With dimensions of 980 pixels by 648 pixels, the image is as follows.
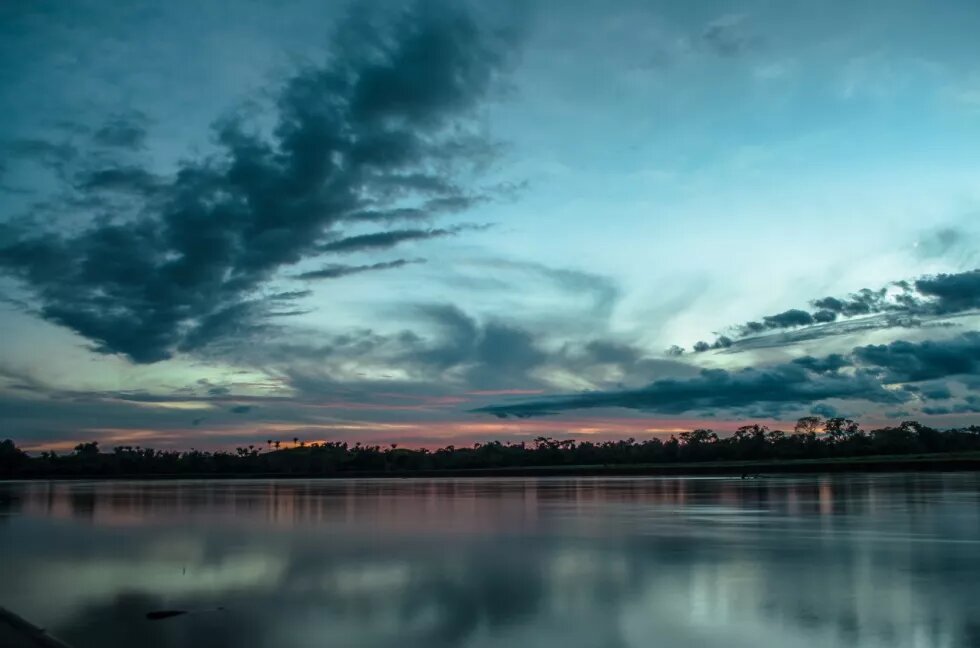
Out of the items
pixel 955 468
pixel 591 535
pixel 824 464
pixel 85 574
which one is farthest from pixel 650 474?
pixel 85 574

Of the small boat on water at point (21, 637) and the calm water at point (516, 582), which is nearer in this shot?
the small boat on water at point (21, 637)

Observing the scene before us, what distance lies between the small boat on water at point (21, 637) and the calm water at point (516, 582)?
0.90 meters

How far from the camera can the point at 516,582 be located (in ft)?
63.8

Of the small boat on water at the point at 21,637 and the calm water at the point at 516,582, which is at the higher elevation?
the small boat on water at the point at 21,637

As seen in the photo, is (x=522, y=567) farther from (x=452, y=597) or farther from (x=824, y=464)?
(x=824, y=464)

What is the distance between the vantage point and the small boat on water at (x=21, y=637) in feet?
38.4

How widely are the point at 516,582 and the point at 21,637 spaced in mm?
10469

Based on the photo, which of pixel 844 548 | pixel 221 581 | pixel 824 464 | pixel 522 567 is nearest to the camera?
pixel 221 581

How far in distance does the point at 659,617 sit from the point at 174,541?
67.9ft

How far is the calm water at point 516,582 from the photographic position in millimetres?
14203

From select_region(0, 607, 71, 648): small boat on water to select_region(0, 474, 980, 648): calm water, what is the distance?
90 centimetres

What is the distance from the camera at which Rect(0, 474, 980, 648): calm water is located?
14203 mm

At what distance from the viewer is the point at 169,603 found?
17281 mm

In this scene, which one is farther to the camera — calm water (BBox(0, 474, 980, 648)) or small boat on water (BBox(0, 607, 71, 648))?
calm water (BBox(0, 474, 980, 648))
